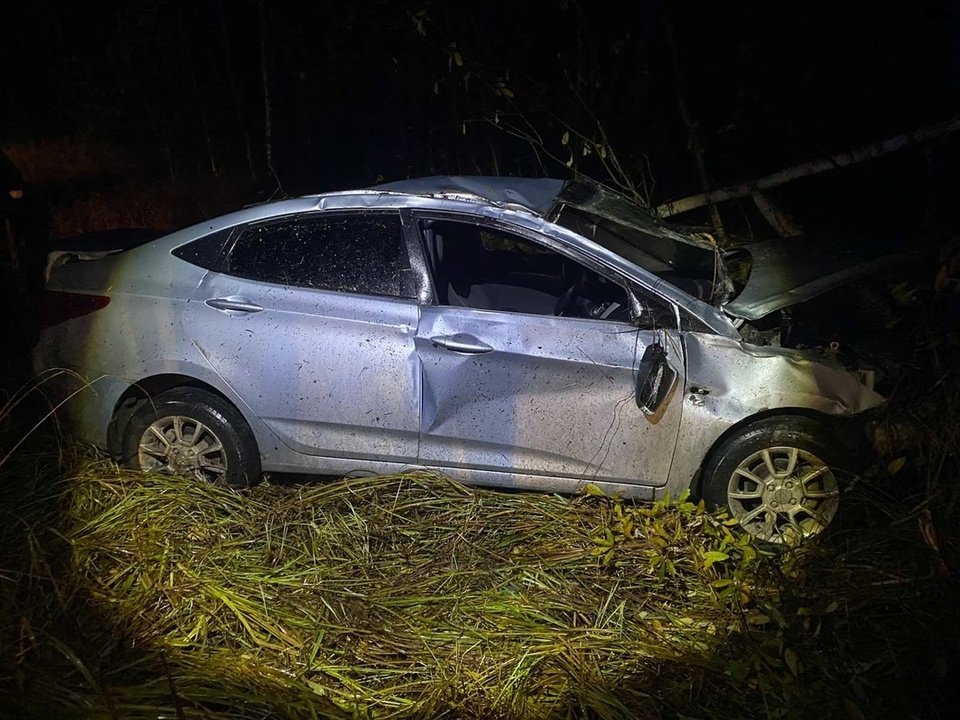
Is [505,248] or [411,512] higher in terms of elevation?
[505,248]

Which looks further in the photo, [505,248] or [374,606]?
[505,248]

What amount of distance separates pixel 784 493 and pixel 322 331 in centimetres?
209

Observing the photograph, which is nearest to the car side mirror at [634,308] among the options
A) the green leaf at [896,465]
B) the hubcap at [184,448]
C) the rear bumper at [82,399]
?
the green leaf at [896,465]

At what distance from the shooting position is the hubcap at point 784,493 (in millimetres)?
3506

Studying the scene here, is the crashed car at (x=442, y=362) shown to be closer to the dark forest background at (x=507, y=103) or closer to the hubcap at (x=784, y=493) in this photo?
the hubcap at (x=784, y=493)

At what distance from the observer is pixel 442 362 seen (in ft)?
11.9

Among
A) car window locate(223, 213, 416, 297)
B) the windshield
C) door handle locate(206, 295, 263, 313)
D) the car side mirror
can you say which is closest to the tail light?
door handle locate(206, 295, 263, 313)

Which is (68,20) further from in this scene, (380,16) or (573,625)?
(573,625)

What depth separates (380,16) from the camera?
30.6 feet

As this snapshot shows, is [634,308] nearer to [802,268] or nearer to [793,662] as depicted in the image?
[802,268]

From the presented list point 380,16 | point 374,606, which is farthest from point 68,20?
point 374,606

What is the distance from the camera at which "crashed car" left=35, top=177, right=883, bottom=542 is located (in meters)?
3.52

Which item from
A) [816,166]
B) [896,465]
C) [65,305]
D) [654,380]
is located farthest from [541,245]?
[816,166]

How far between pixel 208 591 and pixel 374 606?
656mm
